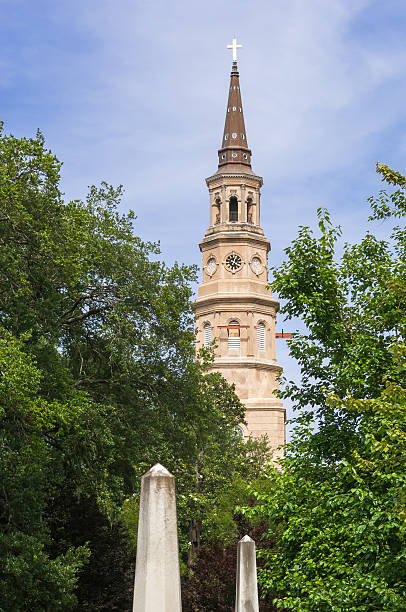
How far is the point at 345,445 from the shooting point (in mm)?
16250

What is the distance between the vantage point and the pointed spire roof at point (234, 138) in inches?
3438

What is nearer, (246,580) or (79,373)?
(246,580)

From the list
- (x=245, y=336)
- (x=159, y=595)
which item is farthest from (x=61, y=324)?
(x=245, y=336)

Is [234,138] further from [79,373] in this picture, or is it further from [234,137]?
[79,373]

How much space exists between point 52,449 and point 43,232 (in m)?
4.87

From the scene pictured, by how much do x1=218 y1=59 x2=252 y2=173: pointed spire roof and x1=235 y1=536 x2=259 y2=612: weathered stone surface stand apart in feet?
240

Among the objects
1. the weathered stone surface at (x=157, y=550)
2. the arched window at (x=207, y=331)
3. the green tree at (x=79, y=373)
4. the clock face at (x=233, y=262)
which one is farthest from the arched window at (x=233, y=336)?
the weathered stone surface at (x=157, y=550)

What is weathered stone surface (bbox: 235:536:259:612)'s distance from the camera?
552 inches

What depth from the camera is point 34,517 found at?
2011 centimetres

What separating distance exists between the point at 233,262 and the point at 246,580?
2696 inches

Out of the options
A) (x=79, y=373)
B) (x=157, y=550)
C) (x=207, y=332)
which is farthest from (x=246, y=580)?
(x=207, y=332)

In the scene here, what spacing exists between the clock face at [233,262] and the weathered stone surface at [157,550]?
7514 cm

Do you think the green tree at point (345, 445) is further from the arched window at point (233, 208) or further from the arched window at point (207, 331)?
the arched window at point (233, 208)

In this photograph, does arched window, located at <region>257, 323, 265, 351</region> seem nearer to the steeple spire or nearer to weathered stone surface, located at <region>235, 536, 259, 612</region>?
the steeple spire
